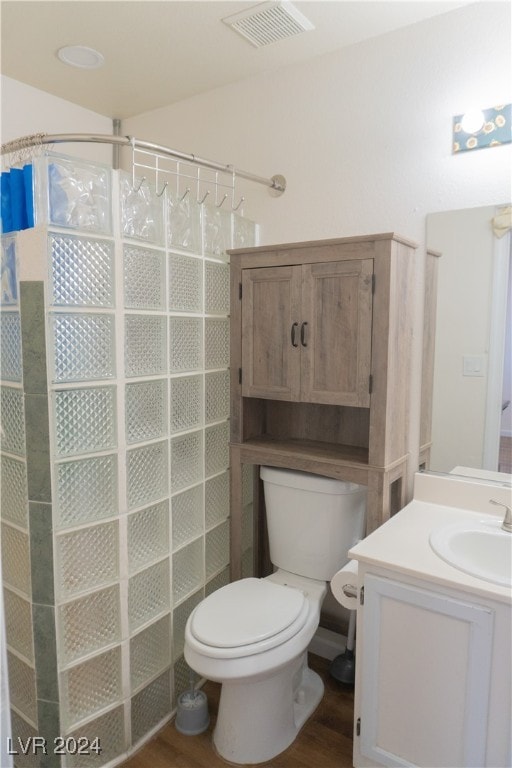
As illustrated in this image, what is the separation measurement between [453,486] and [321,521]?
0.50 m

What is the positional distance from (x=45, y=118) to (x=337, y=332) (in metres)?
1.77

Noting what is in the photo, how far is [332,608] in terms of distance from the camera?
7.44 ft

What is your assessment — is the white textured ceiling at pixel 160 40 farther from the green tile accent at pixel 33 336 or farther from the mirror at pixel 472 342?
the green tile accent at pixel 33 336

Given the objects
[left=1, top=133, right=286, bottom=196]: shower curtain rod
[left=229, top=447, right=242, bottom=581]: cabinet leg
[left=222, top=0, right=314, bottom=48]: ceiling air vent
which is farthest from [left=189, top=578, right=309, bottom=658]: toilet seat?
[left=222, top=0, right=314, bottom=48]: ceiling air vent

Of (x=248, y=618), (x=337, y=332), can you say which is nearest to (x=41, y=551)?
(x=248, y=618)

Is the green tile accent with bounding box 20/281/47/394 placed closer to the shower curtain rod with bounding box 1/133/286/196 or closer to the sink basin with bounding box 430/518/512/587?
the shower curtain rod with bounding box 1/133/286/196

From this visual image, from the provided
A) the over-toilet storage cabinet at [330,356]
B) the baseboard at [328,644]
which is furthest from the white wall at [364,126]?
the baseboard at [328,644]

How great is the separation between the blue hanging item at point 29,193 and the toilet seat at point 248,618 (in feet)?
4.40

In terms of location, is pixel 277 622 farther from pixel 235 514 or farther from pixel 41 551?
pixel 41 551

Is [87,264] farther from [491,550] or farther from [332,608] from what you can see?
[332,608]

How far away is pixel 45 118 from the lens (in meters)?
2.43

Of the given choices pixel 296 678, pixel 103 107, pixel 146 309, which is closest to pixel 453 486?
pixel 296 678

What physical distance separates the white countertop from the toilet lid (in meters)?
0.37

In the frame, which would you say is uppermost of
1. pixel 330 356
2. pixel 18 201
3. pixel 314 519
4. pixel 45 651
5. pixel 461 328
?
pixel 18 201
